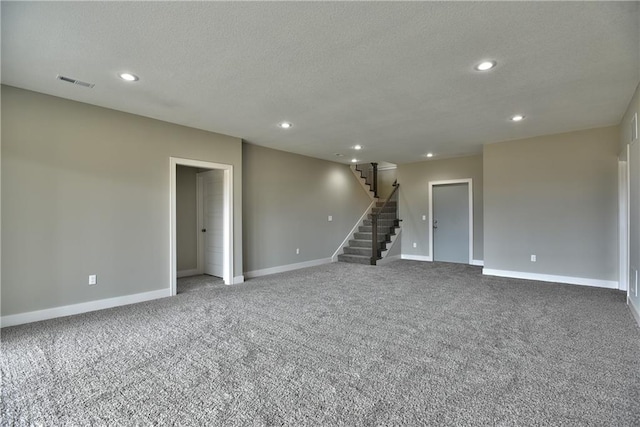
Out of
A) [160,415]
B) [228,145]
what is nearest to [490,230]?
[228,145]

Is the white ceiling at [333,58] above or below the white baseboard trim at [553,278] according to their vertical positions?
above

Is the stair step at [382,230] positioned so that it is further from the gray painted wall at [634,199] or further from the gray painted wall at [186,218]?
the gray painted wall at [634,199]

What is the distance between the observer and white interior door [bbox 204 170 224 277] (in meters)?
6.00

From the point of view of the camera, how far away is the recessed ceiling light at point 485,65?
2874 millimetres

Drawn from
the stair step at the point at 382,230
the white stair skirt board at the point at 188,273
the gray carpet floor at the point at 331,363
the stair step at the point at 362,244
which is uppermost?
the stair step at the point at 382,230

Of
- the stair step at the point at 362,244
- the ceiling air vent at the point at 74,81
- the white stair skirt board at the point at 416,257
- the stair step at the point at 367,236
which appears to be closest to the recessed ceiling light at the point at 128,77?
the ceiling air vent at the point at 74,81

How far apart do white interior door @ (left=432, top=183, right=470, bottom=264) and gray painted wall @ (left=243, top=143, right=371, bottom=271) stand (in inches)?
88.0

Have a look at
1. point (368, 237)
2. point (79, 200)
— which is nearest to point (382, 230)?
point (368, 237)

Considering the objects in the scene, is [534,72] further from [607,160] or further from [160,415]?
[160,415]

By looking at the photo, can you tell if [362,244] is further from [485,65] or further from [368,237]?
[485,65]

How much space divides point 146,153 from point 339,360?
387 centimetres

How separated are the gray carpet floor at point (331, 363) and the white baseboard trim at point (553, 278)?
78cm

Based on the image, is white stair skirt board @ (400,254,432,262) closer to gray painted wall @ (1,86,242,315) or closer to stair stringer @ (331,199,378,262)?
stair stringer @ (331,199,378,262)

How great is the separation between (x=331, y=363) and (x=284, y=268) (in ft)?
A: 14.1
